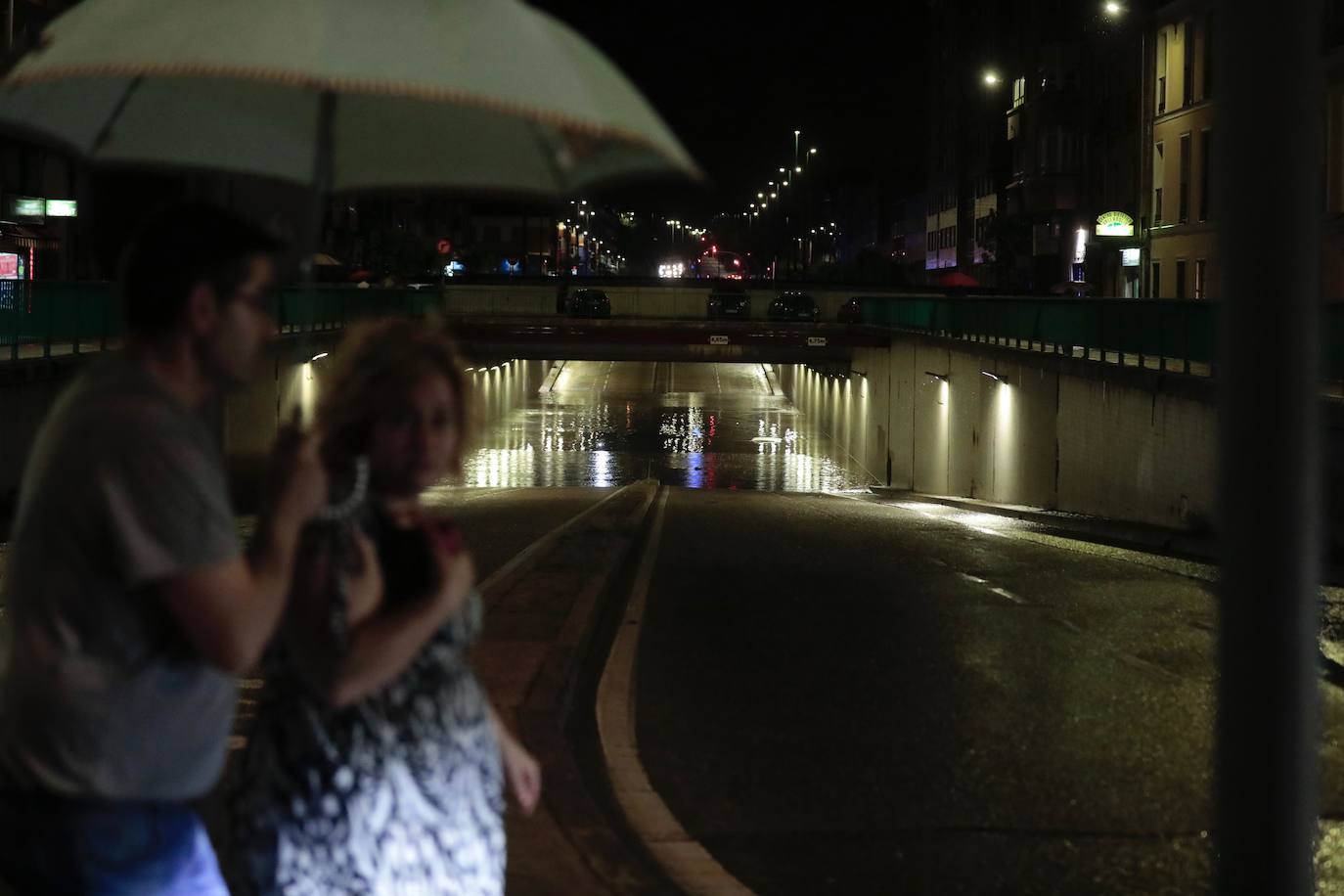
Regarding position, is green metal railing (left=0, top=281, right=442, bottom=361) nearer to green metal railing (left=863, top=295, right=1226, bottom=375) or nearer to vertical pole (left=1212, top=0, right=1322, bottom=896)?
green metal railing (left=863, top=295, right=1226, bottom=375)

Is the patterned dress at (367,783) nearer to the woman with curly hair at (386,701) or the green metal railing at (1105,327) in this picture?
the woman with curly hair at (386,701)

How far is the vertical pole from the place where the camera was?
3451mm

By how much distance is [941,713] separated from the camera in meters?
9.16

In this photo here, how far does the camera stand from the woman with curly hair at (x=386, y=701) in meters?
3.07

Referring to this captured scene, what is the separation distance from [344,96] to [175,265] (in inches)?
54.8

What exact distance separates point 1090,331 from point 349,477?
2503cm

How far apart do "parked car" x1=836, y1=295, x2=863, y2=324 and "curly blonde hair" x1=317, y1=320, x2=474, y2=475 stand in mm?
56561

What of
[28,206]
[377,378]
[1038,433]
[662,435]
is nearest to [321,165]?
[377,378]

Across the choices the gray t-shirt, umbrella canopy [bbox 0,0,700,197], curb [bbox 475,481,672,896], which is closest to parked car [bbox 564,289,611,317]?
curb [bbox 475,481,672,896]

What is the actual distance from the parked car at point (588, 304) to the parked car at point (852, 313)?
10.6 m

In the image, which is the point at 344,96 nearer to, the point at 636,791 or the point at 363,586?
the point at 363,586

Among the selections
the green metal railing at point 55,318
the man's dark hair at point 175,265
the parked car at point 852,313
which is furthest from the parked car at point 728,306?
the man's dark hair at point 175,265

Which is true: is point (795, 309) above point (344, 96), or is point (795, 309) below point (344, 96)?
A: above

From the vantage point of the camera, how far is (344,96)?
4.10 metres
